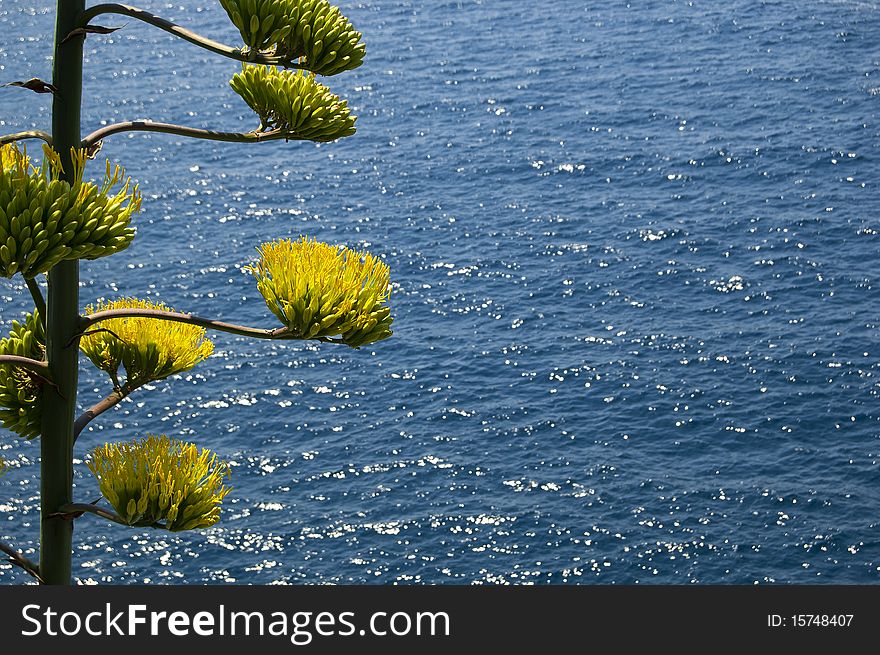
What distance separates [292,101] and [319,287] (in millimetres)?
2110

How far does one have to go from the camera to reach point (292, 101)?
13.5 metres

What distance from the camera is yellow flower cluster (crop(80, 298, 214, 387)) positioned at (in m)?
13.8

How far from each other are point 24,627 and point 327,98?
584 cm

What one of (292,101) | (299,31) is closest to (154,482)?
(292,101)

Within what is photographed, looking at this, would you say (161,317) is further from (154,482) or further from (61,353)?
(154,482)

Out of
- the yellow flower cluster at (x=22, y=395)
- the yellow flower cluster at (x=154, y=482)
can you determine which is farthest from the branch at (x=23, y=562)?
the yellow flower cluster at (x=22, y=395)

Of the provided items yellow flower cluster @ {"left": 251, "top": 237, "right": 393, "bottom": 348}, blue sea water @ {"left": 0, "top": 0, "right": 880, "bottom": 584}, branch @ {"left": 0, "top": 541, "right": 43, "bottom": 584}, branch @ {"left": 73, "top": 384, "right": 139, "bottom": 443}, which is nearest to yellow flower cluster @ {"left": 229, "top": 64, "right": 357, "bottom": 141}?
yellow flower cluster @ {"left": 251, "top": 237, "right": 393, "bottom": 348}

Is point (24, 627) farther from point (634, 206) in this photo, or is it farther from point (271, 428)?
point (634, 206)

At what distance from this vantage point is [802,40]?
374ft

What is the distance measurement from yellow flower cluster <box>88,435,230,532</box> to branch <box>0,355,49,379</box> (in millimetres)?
943

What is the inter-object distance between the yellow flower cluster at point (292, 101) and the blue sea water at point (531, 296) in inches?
2067

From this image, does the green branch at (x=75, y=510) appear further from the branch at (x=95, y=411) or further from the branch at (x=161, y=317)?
the branch at (x=161, y=317)

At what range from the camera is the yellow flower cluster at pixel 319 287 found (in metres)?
12.5

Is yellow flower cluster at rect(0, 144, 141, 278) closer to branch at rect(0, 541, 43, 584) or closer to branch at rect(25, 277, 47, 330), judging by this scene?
branch at rect(25, 277, 47, 330)
